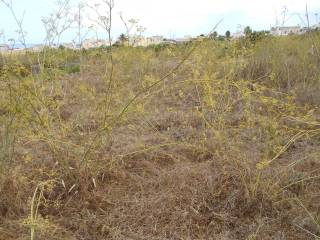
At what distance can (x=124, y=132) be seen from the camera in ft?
11.0

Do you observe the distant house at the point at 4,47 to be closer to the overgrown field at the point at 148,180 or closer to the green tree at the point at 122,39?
the overgrown field at the point at 148,180

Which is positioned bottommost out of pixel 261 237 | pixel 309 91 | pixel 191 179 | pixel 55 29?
pixel 261 237

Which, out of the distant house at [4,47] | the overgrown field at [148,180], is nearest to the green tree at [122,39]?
the overgrown field at [148,180]

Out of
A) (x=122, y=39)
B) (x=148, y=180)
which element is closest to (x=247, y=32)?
(x=122, y=39)

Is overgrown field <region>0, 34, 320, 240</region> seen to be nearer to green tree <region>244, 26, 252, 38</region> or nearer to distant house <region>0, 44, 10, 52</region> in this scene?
distant house <region>0, 44, 10, 52</region>

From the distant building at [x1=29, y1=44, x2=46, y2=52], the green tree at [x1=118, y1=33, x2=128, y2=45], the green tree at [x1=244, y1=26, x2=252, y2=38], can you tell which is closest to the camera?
the green tree at [x1=118, y1=33, x2=128, y2=45]

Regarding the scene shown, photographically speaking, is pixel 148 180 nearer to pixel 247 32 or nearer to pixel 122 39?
pixel 122 39

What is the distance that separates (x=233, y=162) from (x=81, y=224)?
0.97 metres

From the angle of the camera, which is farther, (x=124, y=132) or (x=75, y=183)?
(x=124, y=132)

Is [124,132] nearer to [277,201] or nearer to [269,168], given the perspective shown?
[269,168]

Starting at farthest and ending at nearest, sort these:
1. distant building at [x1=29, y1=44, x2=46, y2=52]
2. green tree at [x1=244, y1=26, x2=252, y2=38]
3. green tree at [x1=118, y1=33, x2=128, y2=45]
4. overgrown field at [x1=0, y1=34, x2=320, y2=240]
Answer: green tree at [x1=244, y1=26, x2=252, y2=38] < distant building at [x1=29, y1=44, x2=46, y2=52] < green tree at [x1=118, y1=33, x2=128, y2=45] < overgrown field at [x1=0, y1=34, x2=320, y2=240]

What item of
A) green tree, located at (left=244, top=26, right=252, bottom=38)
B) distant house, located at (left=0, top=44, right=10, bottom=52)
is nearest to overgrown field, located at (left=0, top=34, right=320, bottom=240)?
distant house, located at (left=0, top=44, right=10, bottom=52)

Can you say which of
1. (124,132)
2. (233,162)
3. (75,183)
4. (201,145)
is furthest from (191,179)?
(124,132)

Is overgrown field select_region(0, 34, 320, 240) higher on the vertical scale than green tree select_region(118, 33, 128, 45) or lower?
lower
